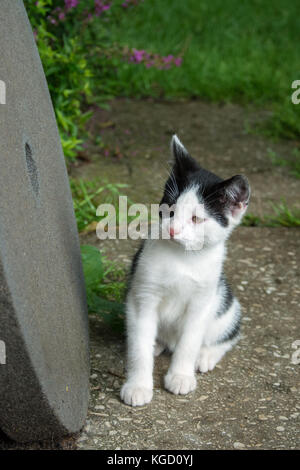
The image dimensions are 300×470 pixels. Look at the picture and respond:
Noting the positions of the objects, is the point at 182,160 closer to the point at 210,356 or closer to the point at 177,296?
the point at 177,296

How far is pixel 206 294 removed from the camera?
264cm

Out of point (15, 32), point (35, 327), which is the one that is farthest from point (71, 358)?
point (15, 32)

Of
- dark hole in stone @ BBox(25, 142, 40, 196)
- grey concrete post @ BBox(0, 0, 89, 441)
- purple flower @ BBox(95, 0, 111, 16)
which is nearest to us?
grey concrete post @ BBox(0, 0, 89, 441)

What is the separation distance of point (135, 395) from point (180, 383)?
0.21 metres

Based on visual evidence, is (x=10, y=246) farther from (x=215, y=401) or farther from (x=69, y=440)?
(x=215, y=401)

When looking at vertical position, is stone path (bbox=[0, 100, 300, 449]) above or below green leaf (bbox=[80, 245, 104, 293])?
below

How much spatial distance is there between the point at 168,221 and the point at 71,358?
639 mm

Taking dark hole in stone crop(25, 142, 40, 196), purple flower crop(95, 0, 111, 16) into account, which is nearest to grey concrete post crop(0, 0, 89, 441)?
dark hole in stone crop(25, 142, 40, 196)

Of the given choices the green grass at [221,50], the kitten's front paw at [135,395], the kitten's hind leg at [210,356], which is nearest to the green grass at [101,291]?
the kitten's hind leg at [210,356]

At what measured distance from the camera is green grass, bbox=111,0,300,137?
21.2 feet

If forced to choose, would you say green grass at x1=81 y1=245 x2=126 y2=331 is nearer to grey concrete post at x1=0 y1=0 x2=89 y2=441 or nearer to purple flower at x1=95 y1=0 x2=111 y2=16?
grey concrete post at x1=0 y1=0 x2=89 y2=441

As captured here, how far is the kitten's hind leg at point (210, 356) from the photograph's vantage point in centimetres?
282

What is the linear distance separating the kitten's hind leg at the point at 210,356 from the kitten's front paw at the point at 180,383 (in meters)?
0.16

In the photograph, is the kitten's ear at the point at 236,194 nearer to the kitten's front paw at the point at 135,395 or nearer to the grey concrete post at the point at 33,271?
the grey concrete post at the point at 33,271
